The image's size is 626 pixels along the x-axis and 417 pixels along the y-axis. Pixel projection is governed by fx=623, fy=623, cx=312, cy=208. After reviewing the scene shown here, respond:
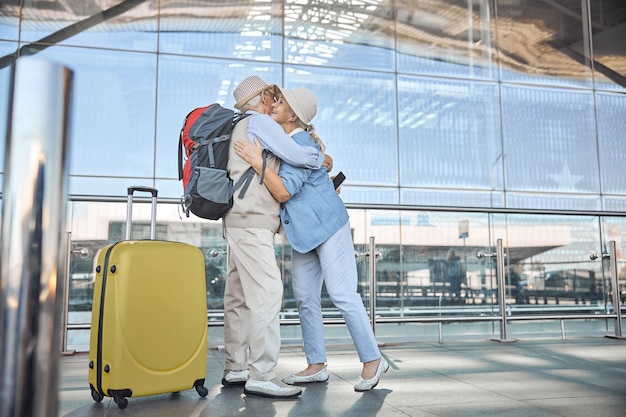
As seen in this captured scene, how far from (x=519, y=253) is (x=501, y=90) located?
4958 mm

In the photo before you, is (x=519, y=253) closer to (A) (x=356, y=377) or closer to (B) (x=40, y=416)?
(A) (x=356, y=377)

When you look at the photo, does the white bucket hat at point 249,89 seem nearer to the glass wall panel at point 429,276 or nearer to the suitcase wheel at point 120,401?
the suitcase wheel at point 120,401

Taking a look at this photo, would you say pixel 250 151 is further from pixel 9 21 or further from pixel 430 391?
pixel 9 21

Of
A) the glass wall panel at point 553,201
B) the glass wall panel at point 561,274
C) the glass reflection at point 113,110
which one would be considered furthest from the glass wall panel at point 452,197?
the glass wall panel at point 561,274

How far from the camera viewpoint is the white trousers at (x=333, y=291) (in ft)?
6.73

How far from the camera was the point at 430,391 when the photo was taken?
194 cm

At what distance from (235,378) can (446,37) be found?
7.65 meters

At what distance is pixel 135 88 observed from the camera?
24.6 ft

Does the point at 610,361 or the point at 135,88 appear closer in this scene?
the point at 610,361

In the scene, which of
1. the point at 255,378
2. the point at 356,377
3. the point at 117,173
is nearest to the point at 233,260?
Answer: the point at 255,378

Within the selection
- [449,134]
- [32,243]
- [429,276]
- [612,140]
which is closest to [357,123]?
[449,134]

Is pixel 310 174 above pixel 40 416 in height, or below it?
above

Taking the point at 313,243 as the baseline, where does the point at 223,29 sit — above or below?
above

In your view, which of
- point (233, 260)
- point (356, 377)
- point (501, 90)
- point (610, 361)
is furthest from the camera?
point (501, 90)
